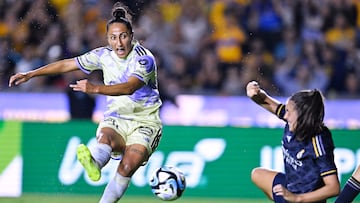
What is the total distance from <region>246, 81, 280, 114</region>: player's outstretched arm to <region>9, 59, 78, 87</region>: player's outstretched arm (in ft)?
6.05

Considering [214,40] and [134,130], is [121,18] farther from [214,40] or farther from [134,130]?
[214,40]

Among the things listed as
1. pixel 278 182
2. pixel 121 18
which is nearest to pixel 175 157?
pixel 121 18

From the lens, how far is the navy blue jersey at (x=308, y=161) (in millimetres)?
8008

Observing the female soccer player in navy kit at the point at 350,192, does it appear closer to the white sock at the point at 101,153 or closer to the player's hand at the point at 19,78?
the white sock at the point at 101,153

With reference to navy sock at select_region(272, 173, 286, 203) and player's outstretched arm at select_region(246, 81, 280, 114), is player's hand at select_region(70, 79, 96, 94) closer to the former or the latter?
player's outstretched arm at select_region(246, 81, 280, 114)

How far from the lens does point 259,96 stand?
8414 mm

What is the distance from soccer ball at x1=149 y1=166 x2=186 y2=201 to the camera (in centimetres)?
923

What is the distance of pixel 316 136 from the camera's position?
806 centimetres

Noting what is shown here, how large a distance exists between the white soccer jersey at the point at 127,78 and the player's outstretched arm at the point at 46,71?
8cm

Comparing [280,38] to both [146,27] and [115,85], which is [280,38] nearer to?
[146,27]

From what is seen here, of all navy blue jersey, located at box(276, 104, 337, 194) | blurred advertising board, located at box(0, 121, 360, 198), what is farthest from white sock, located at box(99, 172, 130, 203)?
blurred advertising board, located at box(0, 121, 360, 198)

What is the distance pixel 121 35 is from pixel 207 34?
629 centimetres

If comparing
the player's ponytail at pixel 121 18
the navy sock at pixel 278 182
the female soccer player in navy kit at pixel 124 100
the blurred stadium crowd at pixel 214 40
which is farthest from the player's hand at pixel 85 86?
the blurred stadium crowd at pixel 214 40

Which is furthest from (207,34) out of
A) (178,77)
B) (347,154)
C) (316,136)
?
(316,136)
